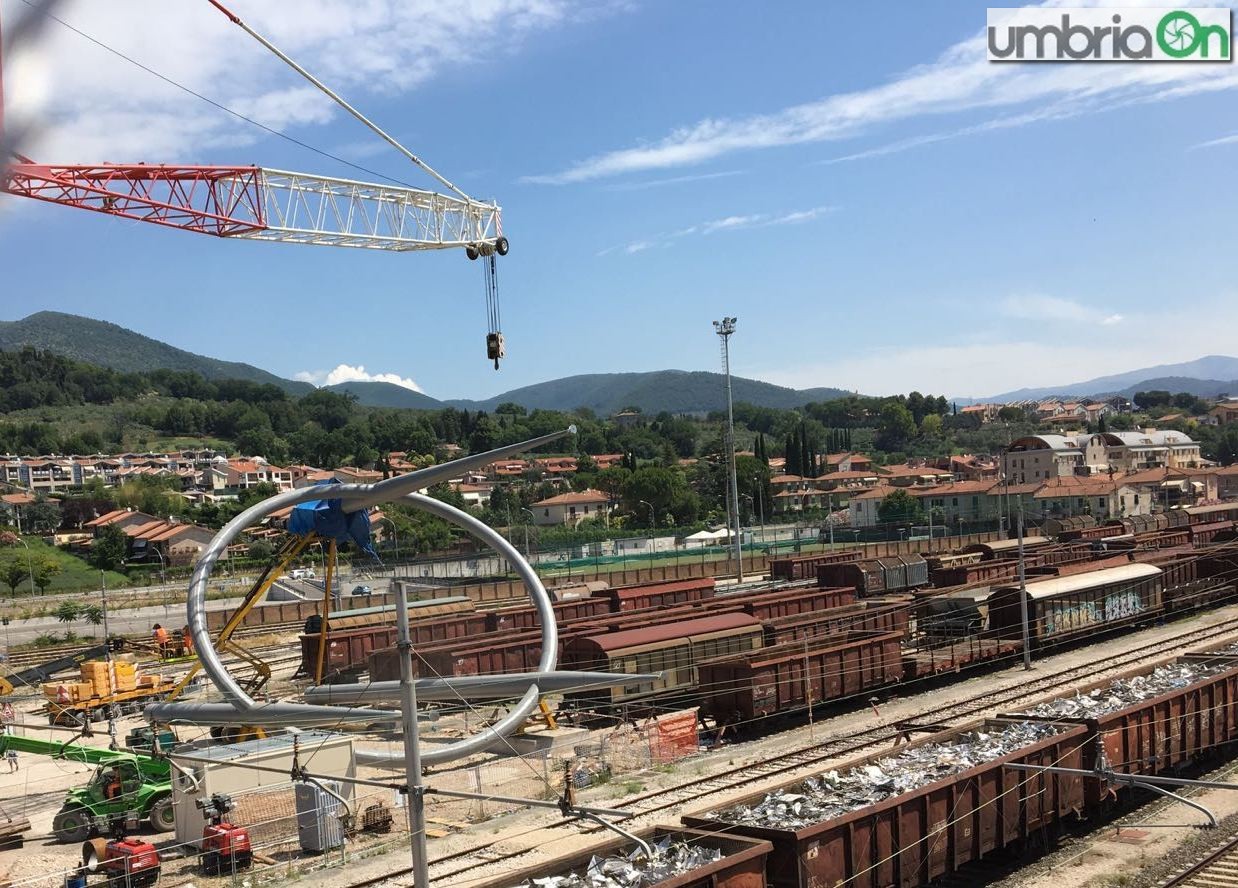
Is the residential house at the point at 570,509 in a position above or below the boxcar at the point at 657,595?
above

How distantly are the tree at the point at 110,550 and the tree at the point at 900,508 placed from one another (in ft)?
274

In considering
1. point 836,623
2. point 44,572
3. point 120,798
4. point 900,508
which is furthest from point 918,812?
point 900,508

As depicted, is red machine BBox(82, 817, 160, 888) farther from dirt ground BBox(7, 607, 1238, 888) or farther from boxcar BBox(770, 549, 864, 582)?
boxcar BBox(770, 549, 864, 582)

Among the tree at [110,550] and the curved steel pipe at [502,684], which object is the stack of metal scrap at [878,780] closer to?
the curved steel pipe at [502,684]

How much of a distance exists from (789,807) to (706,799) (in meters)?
6.66

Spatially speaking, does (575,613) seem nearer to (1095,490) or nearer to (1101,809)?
(1101,809)

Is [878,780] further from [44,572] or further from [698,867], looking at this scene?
[44,572]

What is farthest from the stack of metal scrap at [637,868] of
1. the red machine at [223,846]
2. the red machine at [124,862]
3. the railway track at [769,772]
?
the red machine at [124,862]

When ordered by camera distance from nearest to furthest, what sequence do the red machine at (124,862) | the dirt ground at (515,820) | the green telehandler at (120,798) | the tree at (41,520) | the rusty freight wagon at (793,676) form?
the dirt ground at (515,820)
the red machine at (124,862)
the green telehandler at (120,798)
the rusty freight wagon at (793,676)
the tree at (41,520)

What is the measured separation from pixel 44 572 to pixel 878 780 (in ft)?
289

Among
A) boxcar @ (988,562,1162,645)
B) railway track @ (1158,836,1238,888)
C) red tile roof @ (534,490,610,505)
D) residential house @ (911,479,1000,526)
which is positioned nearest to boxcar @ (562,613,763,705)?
boxcar @ (988,562,1162,645)

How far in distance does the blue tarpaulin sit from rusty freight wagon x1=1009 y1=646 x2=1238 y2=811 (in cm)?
1696

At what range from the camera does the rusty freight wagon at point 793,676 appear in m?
32.4

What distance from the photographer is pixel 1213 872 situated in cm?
1948
